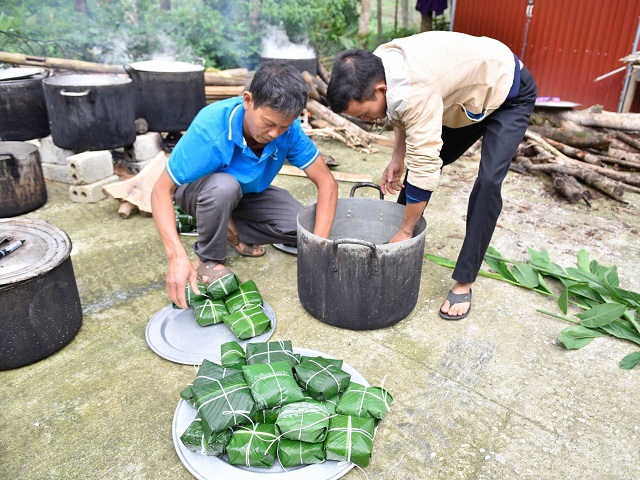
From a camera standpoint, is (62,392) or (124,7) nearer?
(62,392)

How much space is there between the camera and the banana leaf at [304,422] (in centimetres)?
194

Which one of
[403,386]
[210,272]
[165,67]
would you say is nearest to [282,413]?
[403,386]

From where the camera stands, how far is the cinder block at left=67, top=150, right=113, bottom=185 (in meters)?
4.43

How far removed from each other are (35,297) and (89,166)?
2.44 metres

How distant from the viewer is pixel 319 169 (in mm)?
3129

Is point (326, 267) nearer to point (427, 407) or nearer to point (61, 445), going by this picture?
point (427, 407)

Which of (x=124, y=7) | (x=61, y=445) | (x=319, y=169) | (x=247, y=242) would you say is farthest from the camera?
(x=124, y=7)

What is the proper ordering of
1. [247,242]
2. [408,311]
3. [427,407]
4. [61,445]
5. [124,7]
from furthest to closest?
[124,7] → [247,242] → [408,311] → [427,407] → [61,445]

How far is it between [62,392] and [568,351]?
2.58 metres

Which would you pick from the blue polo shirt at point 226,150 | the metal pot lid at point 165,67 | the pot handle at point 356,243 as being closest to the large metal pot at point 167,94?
the metal pot lid at point 165,67

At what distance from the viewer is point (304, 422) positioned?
1.97 m

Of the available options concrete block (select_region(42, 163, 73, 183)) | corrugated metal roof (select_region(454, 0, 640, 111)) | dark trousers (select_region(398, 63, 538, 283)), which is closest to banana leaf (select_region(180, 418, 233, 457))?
dark trousers (select_region(398, 63, 538, 283))

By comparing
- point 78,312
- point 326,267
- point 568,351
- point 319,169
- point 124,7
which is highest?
point 124,7

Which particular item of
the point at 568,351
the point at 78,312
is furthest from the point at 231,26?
the point at 568,351
